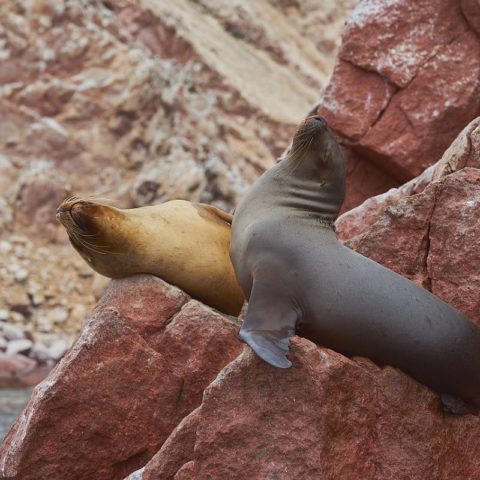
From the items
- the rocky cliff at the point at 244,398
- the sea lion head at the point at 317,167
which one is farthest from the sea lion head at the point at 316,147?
the rocky cliff at the point at 244,398

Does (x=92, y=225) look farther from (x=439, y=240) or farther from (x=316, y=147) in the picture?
(x=439, y=240)

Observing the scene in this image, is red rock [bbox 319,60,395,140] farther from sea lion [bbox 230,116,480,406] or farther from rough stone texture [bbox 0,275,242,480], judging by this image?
sea lion [bbox 230,116,480,406]

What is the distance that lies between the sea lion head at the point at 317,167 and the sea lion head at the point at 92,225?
0.96 m

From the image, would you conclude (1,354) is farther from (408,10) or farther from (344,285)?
(344,285)

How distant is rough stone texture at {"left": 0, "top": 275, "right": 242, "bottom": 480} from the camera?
14.0 feet

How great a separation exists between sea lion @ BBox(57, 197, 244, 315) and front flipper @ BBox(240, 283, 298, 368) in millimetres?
1120

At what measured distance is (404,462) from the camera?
11.8 feet

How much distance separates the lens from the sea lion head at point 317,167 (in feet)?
14.1

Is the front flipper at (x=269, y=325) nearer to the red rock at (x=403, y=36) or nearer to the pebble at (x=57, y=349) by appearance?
the red rock at (x=403, y=36)

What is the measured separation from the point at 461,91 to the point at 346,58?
0.93m

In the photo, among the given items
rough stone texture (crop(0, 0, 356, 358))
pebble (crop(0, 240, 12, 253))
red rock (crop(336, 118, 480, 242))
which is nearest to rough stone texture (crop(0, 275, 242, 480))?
red rock (crop(336, 118, 480, 242))

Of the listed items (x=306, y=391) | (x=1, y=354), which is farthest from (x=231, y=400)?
(x=1, y=354)

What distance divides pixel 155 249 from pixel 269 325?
4.52 feet

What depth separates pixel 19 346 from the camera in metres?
14.2
